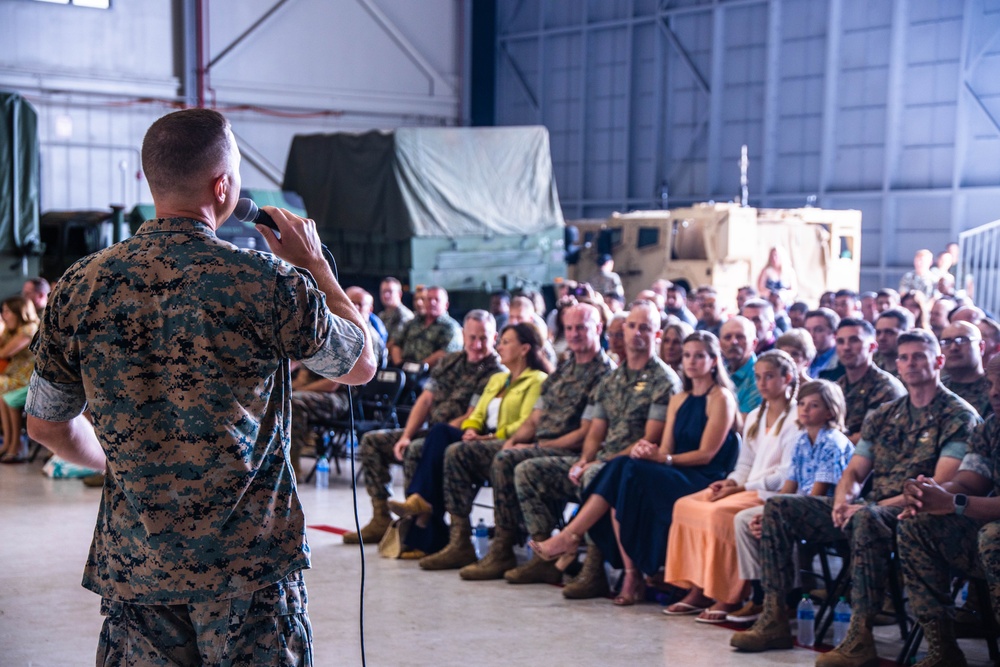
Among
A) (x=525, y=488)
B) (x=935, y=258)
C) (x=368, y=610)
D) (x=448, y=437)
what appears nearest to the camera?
(x=368, y=610)

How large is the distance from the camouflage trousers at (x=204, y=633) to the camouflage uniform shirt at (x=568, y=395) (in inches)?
176

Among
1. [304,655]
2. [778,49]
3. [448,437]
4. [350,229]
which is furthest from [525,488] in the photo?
[778,49]

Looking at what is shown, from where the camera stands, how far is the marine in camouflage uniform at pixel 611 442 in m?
6.21

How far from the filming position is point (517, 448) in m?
6.58

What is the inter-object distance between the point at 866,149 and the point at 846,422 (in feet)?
44.3

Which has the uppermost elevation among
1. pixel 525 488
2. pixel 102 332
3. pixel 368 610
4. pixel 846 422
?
pixel 102 332

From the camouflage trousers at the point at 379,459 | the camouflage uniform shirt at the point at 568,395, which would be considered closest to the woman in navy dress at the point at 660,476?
the camouflage uniform shirt at the point at 568,395

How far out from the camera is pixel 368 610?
18.7 ft

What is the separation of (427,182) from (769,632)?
32.3ft

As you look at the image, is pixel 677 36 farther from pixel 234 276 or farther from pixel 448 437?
pixel 234 276

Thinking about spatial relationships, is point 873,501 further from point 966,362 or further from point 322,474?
point 322,474

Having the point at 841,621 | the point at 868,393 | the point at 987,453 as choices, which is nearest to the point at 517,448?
the point at 868,393

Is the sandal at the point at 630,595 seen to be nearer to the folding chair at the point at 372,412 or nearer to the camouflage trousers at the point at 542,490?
the camouflage trousers at the point at 542,490

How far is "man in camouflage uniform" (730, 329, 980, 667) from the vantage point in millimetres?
4824
